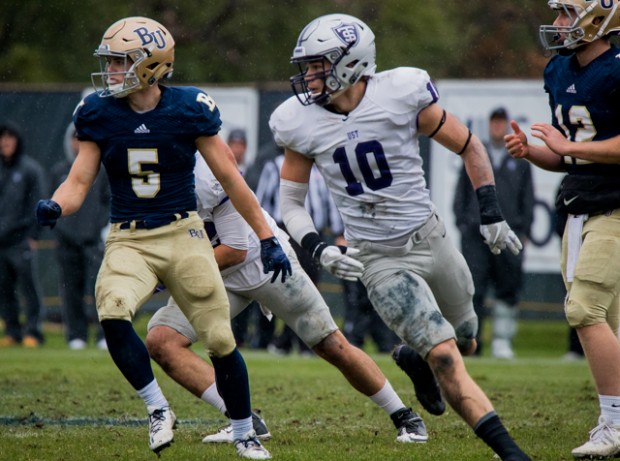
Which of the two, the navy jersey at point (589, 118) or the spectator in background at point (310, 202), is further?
the spectator in background at point (310, 202)

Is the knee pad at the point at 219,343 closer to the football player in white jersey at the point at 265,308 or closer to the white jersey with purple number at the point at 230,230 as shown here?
the football player in white jersey at the point at 265,308

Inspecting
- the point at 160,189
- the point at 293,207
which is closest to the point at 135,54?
the point at 160,189

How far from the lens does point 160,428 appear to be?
16.2 ft

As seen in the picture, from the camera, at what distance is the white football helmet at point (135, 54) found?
5.20 metres

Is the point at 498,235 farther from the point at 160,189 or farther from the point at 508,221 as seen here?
the point at 508,221

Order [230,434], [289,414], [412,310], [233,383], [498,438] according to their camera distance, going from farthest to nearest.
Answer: [289,414] → [230,434] → [233,383] → [412,310] → [498,438]

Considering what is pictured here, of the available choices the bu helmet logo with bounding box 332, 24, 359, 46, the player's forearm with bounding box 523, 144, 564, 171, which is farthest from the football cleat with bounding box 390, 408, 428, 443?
the bu helmet logo with bounding box 332, 24, 359, 46

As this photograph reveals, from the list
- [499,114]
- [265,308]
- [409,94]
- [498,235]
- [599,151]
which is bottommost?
[265,308]

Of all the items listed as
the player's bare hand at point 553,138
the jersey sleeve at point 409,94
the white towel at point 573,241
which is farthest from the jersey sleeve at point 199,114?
the white towel at point 573,241

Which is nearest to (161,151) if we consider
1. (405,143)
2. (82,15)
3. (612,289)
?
(405,143)

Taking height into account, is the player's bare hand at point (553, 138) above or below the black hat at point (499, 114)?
above

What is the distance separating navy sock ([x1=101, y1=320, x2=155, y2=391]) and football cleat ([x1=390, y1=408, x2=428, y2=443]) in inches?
56.3

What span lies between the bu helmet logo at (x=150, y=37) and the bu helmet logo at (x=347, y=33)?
0.80 meters

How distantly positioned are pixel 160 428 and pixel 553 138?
2185mm
